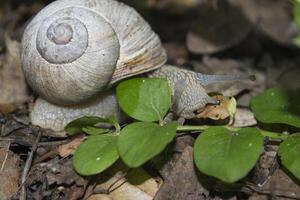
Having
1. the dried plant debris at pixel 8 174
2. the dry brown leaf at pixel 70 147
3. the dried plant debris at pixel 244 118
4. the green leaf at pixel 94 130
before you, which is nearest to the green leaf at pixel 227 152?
the dried plant debris at pixel 244 118

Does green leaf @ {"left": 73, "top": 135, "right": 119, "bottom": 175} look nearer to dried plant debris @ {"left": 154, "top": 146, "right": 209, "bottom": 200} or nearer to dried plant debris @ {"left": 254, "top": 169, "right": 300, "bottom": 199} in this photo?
dried plant debris @ {"left": 154, "top": 146, "right": 209, "bottom": 200}

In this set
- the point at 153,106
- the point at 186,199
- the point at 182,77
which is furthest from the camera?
the point at 182,77

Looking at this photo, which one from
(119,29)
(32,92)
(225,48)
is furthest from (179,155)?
(225,48)

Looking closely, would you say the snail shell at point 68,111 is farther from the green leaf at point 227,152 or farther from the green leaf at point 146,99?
the green leaf at point 227,152

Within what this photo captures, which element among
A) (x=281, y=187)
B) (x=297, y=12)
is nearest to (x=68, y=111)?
(x=281, y=187)

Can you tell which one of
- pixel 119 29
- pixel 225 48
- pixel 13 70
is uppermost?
pixel 119 29

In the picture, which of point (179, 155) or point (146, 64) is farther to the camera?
point (146, 64)

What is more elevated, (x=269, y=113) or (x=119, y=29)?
(x=119, y=29)

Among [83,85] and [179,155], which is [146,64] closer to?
[83,85]
